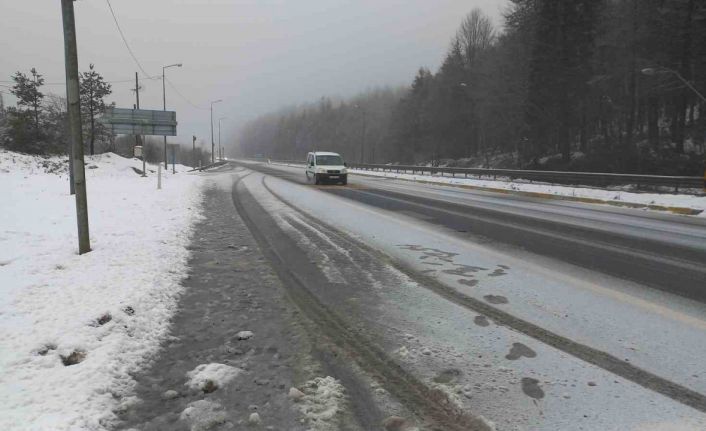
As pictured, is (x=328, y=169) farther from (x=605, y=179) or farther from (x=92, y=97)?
(x=92, y=97)

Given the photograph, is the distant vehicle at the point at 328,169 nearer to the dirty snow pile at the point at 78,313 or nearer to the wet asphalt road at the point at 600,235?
the wet asphalt road at the point at 600,235

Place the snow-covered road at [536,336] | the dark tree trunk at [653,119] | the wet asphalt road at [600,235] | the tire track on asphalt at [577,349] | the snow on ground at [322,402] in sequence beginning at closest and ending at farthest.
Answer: the snow on ground at [322,402] → the snow-covered road at [536,336] → the tire track on asphalt at [577,349] → the wet asphalt road at [600,235] → the dark tree trunk at [653,119]

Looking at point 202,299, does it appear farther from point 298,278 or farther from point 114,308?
point 298,278

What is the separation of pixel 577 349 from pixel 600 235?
6565mm

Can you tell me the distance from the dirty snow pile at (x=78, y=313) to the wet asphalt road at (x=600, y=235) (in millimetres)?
5758

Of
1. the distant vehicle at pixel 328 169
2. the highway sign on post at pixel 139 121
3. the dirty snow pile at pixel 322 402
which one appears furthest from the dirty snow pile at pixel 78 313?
the highway sign on post at pixel 139 121

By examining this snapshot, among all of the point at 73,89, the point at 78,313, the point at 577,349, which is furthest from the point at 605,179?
the point at 78,313

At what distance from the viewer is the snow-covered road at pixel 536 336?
9.16ft

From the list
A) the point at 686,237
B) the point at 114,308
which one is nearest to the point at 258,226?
the point at 114,308

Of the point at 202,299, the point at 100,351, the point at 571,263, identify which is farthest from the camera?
the point at 571,263

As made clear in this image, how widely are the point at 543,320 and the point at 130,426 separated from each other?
141 inches

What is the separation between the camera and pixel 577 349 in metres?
3.61

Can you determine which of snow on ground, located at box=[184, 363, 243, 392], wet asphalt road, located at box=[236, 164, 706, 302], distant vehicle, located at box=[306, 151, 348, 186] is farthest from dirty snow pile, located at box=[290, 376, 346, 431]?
distant vehicle, located at box=[306, 151, 348, 186]

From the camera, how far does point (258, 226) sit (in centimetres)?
1023
